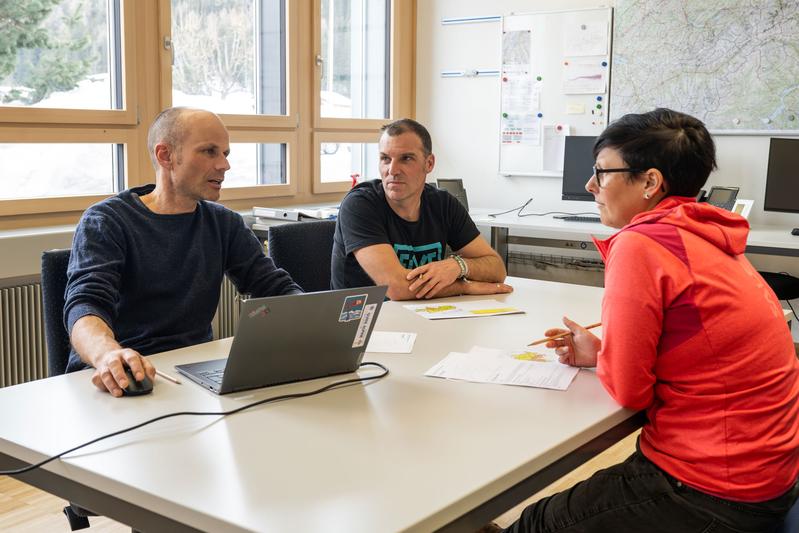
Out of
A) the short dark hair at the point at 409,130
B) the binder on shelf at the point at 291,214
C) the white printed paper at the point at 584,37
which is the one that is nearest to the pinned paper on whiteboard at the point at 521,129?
the white printed paper at the point at 584,37

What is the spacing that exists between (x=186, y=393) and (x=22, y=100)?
2.45m

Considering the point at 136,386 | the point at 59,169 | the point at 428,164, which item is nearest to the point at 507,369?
the point at 136,386

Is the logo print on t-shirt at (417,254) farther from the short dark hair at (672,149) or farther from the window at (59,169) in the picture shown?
the window at (59,169)

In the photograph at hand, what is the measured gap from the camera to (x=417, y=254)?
2.79 m

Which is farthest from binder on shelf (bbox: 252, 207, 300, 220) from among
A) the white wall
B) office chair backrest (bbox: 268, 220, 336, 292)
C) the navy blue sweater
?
the white wall

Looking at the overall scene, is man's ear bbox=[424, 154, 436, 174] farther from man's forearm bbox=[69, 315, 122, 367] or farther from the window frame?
the window frame

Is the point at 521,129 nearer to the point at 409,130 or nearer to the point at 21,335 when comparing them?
the point at 409,130

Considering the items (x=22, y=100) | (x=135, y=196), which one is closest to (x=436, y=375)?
(x=135, y=196)

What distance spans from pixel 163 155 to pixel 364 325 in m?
0.90

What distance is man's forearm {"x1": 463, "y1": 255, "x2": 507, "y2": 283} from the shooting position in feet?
8.95

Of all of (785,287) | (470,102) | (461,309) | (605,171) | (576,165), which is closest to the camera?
(605,171)

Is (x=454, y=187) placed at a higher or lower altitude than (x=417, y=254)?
higher

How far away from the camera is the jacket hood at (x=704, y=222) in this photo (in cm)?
151

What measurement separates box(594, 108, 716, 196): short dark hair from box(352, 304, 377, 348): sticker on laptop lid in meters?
0.58
